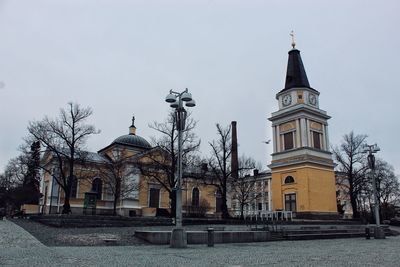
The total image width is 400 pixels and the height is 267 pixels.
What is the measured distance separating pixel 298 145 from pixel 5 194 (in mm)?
54587

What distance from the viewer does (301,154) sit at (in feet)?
149

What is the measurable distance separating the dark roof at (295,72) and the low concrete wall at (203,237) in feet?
108

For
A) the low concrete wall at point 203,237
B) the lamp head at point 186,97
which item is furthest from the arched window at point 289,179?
the lamp head at point 186,97

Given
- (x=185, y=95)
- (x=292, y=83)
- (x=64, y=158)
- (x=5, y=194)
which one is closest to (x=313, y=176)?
(x=292, y=83)

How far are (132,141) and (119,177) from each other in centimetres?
1374

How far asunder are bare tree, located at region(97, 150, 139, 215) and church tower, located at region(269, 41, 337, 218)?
1921 centimetres

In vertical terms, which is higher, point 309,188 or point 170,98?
point 170,98

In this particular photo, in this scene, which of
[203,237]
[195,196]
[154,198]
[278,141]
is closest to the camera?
[203,237]

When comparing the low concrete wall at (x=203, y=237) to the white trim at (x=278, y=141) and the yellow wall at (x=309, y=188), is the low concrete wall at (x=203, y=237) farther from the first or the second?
the white trim at (x=278, y=141)

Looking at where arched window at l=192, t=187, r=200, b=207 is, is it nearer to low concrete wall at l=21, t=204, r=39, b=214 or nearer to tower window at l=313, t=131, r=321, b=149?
tower window at l=313, t=131, r=321, b=149

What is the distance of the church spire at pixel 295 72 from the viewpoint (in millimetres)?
49406

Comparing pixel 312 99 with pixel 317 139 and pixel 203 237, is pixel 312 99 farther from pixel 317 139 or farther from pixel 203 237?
pixel 203 237

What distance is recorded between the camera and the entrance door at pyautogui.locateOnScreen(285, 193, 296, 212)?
45466 millimetres

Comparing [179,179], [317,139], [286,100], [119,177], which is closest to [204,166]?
[119,177]
